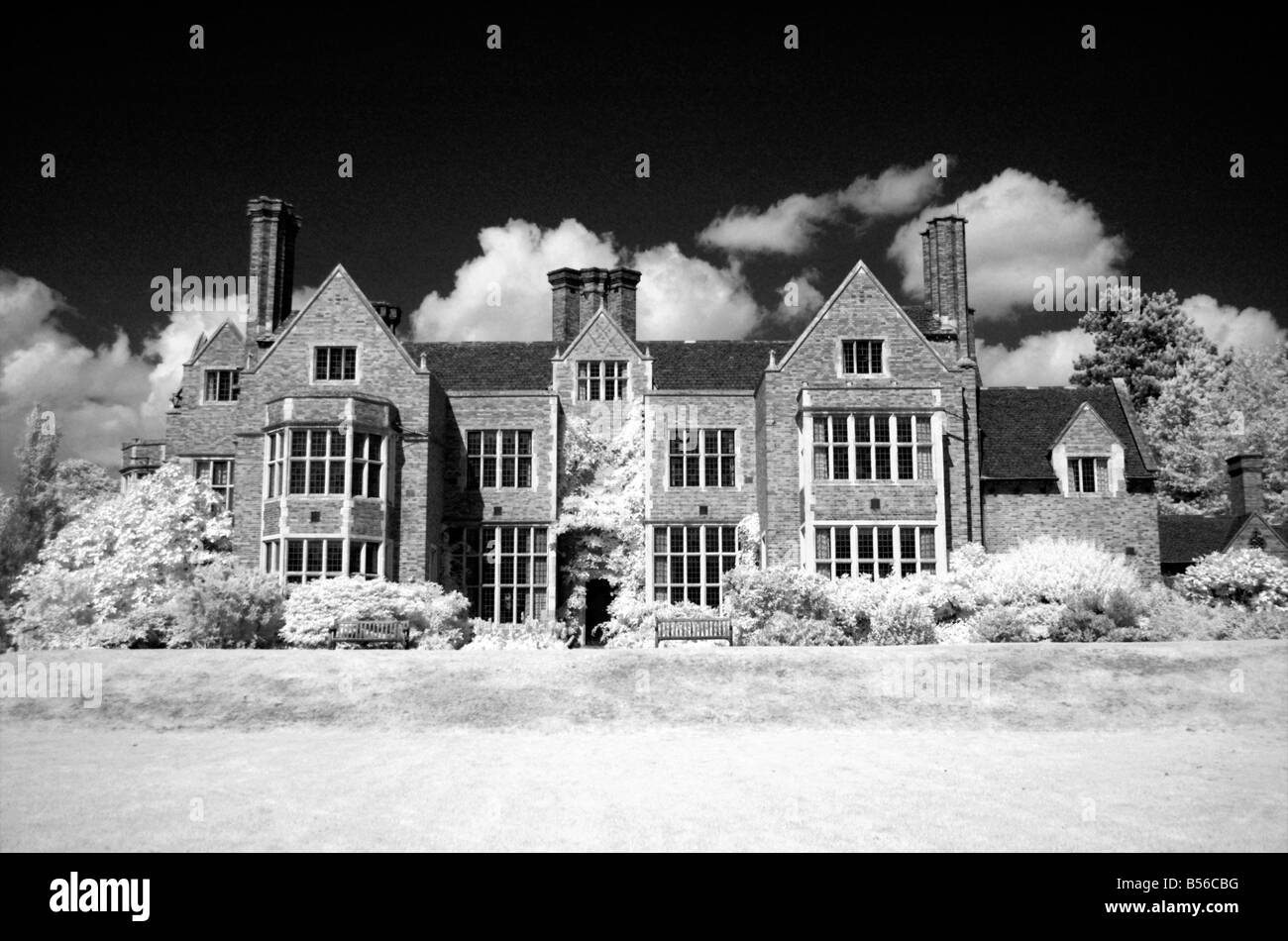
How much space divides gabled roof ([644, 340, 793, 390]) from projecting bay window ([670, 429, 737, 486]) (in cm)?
225

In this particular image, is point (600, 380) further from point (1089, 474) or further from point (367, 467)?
point (1089, 474)

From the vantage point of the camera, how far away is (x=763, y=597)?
2606 centimetres

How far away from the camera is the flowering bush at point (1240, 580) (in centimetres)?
2955

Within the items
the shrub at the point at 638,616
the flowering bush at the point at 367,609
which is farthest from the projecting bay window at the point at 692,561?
the flowering bush at the point at 367,609

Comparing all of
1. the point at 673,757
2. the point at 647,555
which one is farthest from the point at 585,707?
the point at 647,555

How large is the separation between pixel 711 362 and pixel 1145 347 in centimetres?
3300

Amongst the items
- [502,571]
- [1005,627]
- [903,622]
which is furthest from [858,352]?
[502,571]

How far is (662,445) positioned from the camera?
32.1m

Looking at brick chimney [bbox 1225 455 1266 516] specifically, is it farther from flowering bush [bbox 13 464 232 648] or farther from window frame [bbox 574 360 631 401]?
flowering bush [bbox 13 464 232 648]

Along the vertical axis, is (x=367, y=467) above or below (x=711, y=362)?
below

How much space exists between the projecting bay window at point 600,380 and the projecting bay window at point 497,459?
2.72m

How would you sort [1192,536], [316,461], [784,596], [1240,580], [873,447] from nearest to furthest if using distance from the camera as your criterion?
[784,596] < [316,461] < [873,447] < [1240,580] < [1192,536]

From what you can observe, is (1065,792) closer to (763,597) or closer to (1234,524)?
(763,597)

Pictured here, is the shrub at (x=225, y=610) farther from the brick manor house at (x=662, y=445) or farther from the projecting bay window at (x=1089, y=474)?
the projecting bay window at (x=1089, y=474)
